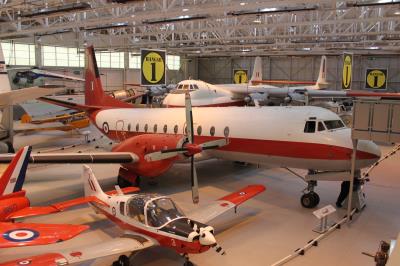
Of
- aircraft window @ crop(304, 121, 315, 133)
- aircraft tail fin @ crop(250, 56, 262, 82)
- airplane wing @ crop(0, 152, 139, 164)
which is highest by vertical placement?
aircraft tail fin @ crop(250, 56, 262, 82)

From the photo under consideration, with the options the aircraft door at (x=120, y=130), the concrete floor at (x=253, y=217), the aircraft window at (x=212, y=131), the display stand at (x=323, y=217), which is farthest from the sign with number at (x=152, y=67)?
the display stand at (x=323, y=217)

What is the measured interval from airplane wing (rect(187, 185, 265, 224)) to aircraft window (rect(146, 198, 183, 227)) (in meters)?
0.83

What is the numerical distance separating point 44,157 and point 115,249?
5.48 meters

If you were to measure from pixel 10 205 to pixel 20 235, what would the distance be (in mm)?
1647

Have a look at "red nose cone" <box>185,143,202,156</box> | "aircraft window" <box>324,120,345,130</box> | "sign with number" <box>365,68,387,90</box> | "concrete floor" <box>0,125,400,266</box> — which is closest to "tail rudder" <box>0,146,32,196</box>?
"concrete floor" <box>0,125,400,266</box>

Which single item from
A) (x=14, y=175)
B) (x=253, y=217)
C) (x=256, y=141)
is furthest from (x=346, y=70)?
(x=14, y=175)

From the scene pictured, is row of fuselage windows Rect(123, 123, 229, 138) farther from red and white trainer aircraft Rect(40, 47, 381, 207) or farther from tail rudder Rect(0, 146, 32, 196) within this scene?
tail rudder Rect(0, 146, 32, 196)

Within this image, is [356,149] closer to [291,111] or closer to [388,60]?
[291,111]

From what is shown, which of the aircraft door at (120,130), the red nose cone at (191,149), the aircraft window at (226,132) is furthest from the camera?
the aircraft door at (120,130)

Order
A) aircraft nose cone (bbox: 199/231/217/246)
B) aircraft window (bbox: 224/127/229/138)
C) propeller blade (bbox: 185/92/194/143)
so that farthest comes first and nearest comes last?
aircraft window (bbox: 224/127/229/138) → propeller blade (bbox: 185/92/194/143) → aircraft nose cone (bbox: 199/231/217/246)

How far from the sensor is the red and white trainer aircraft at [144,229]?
23.7ft

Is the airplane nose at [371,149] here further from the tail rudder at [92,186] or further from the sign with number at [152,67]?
the sign with number at [152,67]

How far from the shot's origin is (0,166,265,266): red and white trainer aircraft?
23.7 feet

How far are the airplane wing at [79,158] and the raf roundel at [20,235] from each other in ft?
14.1
